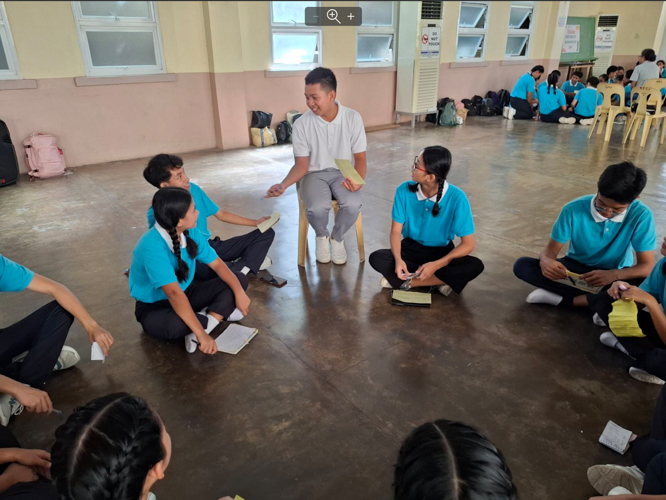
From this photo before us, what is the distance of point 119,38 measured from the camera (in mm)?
5562

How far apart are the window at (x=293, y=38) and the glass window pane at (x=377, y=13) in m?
1.04

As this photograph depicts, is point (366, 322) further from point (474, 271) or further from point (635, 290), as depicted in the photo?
point (635, 290)

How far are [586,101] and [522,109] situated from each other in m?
1.14

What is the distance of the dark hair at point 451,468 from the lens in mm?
708

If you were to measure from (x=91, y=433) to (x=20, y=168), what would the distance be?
551 cm

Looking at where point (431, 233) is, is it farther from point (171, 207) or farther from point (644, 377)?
point (171, 207)

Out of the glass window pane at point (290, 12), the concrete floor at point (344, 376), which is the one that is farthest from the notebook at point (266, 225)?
the glass window pane at point (290, 12)

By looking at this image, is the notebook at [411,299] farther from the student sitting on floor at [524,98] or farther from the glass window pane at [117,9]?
the student sitting on floor at [524,98]

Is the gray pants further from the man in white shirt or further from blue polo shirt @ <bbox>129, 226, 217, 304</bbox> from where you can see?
blue polo shirt @ <bbox>129, 226, 217, 304</bbox>

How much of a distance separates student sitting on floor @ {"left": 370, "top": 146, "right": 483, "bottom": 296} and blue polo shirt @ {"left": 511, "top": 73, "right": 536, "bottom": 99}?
7.46 metres

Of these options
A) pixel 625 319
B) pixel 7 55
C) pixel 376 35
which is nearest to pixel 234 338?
pixel 625 319

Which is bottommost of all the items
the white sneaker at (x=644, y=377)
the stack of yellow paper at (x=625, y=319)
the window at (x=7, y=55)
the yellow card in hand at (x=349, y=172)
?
the white sneaker at (x=644, y=377)

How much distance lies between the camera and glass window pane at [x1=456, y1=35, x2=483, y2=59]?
902 cm

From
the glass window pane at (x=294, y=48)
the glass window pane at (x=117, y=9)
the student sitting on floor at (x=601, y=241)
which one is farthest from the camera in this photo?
the glass window pane at (x=294, y=48)
